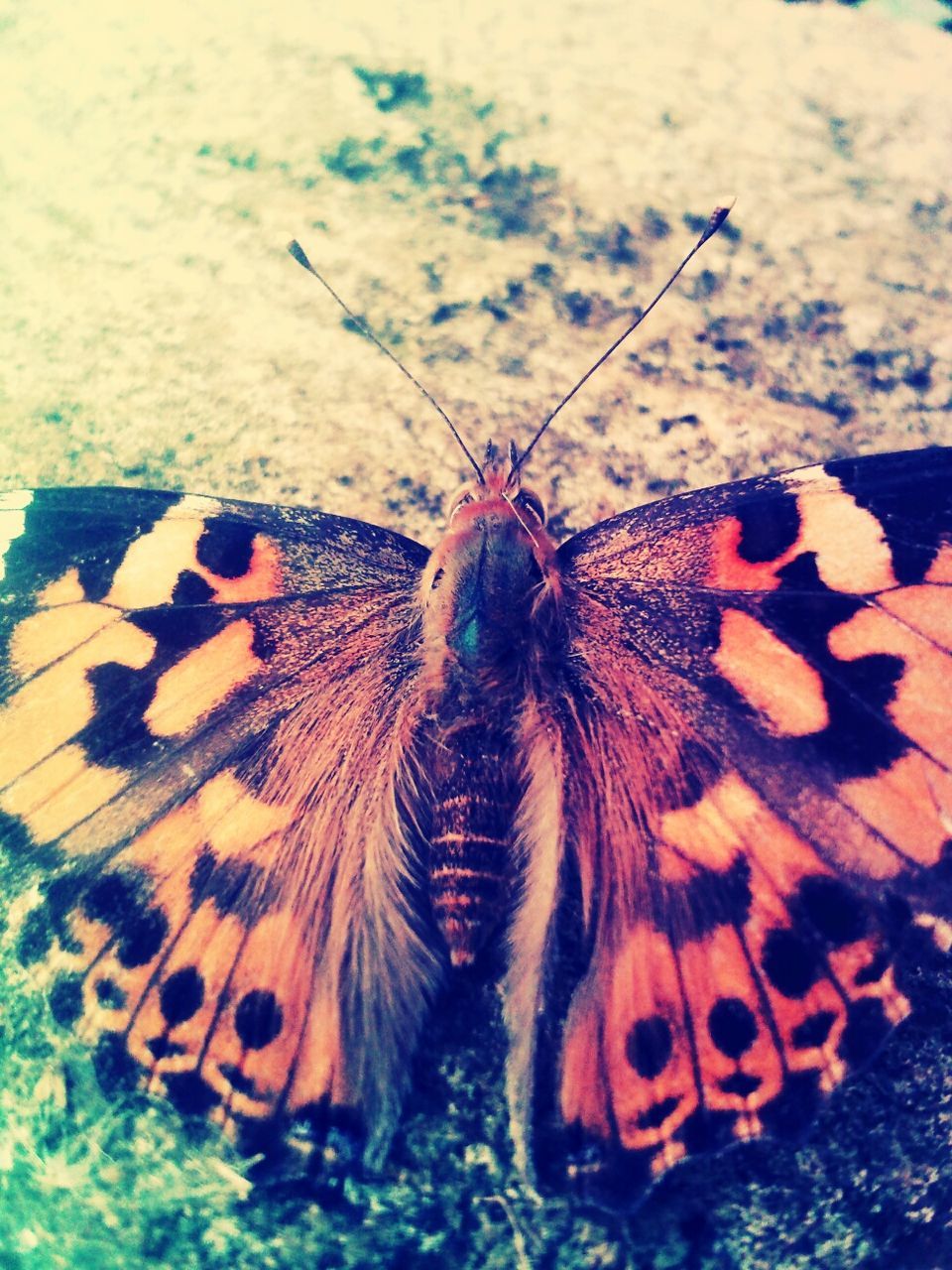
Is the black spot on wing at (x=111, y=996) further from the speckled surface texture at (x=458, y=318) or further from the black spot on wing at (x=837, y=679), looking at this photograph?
the black spot on wing at (x=837, y=679)

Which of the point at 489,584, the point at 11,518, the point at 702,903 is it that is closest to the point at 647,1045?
the point at 702,903

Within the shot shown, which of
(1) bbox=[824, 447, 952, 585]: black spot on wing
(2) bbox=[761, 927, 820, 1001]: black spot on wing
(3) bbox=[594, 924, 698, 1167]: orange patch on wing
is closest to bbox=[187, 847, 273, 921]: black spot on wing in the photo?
(3) bbox=[594, 924, 698, 1167]: orange patch on wing

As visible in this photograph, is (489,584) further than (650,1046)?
Yes

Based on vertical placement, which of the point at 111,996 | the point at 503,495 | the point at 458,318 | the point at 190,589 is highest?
the point at 458,318

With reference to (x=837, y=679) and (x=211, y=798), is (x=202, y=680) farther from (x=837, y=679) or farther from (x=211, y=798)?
(x=837, y=679)

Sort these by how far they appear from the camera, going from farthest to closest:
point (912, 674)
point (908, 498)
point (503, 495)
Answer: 1. point (503, 495)
2. point (908, 498)
3. point (912, 674)

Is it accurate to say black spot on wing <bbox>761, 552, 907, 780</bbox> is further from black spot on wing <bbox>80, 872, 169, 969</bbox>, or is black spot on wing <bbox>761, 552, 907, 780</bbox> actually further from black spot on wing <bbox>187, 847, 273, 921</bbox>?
black spot on wing <bbox>80, 872, 169, 969</bbox>

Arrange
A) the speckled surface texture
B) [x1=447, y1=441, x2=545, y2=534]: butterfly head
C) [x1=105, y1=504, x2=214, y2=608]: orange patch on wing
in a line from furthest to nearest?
[x1=447, y1=441, x2=545, y2=534]: butterfly head < [x1=105, y1=504, x2=214, y2=608]: orange patch on wing < the speckled surface texture
